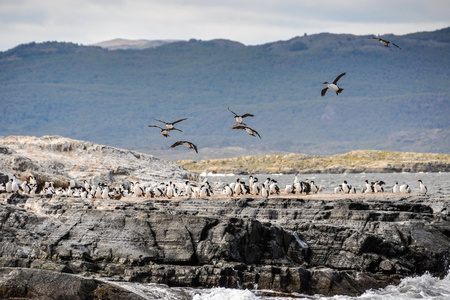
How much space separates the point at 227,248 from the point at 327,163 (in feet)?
464

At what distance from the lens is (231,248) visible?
25.6 metres

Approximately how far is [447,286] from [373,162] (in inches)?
5110

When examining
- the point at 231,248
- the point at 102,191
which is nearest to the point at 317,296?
the point at 231,248

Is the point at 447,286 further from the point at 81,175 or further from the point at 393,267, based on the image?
the point at 81,175

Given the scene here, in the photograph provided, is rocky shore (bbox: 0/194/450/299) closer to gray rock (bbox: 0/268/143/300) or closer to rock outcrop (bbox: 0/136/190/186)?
gray rock (bbox: 0/268/143/300)

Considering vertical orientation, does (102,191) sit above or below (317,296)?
above

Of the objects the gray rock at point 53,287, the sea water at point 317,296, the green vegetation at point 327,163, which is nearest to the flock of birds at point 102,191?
the sea water at point 317,296

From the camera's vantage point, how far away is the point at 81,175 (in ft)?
169

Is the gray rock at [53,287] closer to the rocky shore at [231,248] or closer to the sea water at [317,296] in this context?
the rocky shore at [231,248]

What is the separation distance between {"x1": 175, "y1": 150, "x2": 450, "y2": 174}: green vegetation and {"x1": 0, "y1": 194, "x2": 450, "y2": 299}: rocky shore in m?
120

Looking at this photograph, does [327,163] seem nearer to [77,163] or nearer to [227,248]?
[77,163]

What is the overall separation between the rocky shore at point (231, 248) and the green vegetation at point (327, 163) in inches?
4737

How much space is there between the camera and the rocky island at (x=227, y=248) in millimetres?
24156

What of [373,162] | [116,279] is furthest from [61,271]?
[373,162]
